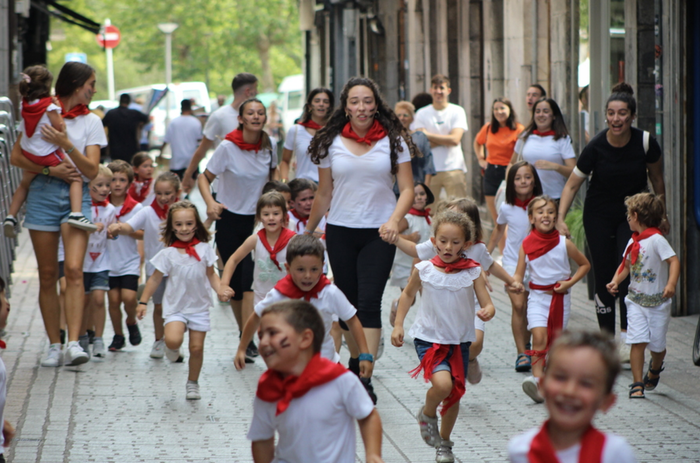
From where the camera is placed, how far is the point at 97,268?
8.34 metres

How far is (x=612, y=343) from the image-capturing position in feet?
9.26

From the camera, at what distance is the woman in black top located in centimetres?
746

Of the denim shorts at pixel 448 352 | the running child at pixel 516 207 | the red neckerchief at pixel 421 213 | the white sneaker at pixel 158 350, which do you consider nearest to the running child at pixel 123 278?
the white sneaker at pixel 158 350

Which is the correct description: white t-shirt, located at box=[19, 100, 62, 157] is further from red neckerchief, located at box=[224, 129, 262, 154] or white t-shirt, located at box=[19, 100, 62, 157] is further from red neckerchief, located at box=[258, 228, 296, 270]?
red neckerchief, located at box=[258, 228, 296, 270]

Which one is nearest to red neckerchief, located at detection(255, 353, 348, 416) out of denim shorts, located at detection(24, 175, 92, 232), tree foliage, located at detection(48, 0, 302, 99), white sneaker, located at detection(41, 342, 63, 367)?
denim shorts, located at detection(24, 175, 92, 232)

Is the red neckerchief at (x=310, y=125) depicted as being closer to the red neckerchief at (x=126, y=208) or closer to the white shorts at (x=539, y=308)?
the red neckerchief at (x=126, y=208)

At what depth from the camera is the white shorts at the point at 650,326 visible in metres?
6.75

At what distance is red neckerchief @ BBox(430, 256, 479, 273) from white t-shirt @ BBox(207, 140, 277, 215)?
2.76m

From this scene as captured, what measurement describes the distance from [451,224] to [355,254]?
104 centimetres

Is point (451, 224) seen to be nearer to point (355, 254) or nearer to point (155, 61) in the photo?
point (355, 254)

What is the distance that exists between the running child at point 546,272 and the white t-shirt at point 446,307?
141 centimetres

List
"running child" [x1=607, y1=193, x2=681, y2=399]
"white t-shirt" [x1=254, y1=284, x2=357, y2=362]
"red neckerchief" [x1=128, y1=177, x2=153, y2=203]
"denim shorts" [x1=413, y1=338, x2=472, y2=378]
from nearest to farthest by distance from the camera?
"white t-shirt" [x1=254, y1=284, x2=357, y2=362] < "denim shorts" [x1=413, y1=338, x2=472, y2=378] < "running child" [x1=607, y1=193, x2=681, y2=399] < "red neckerchief" [x1=128, y1=177, x2=153, y2=203]

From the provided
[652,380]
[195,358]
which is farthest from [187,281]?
[652,380]

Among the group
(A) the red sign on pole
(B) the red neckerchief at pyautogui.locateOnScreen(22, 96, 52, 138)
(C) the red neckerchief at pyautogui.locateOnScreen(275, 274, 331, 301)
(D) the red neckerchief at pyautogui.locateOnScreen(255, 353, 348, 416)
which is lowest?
(D) the red neckerchief at pyautogui.locateOnScreen(255, 353, 348, 416)
